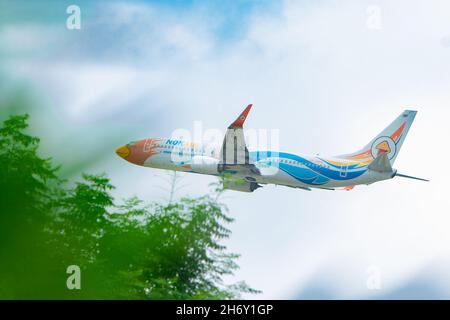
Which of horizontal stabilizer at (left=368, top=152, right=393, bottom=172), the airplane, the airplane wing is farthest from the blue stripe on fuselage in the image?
the airplane wing

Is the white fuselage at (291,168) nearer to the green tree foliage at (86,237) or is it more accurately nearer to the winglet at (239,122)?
the winglet at (239,122)

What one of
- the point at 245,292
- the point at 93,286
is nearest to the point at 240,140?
the point at 245,292

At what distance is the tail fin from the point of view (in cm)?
8344

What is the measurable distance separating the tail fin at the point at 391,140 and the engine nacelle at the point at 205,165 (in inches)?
505

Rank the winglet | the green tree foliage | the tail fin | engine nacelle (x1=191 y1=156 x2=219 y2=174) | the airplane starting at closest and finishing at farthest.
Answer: the green tree foliage < the winglet < the airplane < engine nacelle (x1=191 y1=156 x2=219 y2=174) < the tail fin

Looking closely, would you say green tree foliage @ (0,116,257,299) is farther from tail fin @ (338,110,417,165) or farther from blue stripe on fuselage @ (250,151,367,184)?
tail fin @ (338,110,417,165)

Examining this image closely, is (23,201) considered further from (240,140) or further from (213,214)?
(240,140)

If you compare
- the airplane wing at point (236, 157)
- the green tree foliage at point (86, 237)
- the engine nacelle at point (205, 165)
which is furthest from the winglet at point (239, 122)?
the green tree foliage at point (86, 237)

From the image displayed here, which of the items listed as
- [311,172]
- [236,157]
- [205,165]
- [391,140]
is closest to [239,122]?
[236,157]

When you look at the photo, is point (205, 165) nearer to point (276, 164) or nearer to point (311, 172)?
point (276, 164)

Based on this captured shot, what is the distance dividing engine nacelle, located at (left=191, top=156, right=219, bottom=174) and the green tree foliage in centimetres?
5544

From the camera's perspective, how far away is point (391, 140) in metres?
84.8

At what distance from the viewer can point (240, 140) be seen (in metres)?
79.1
